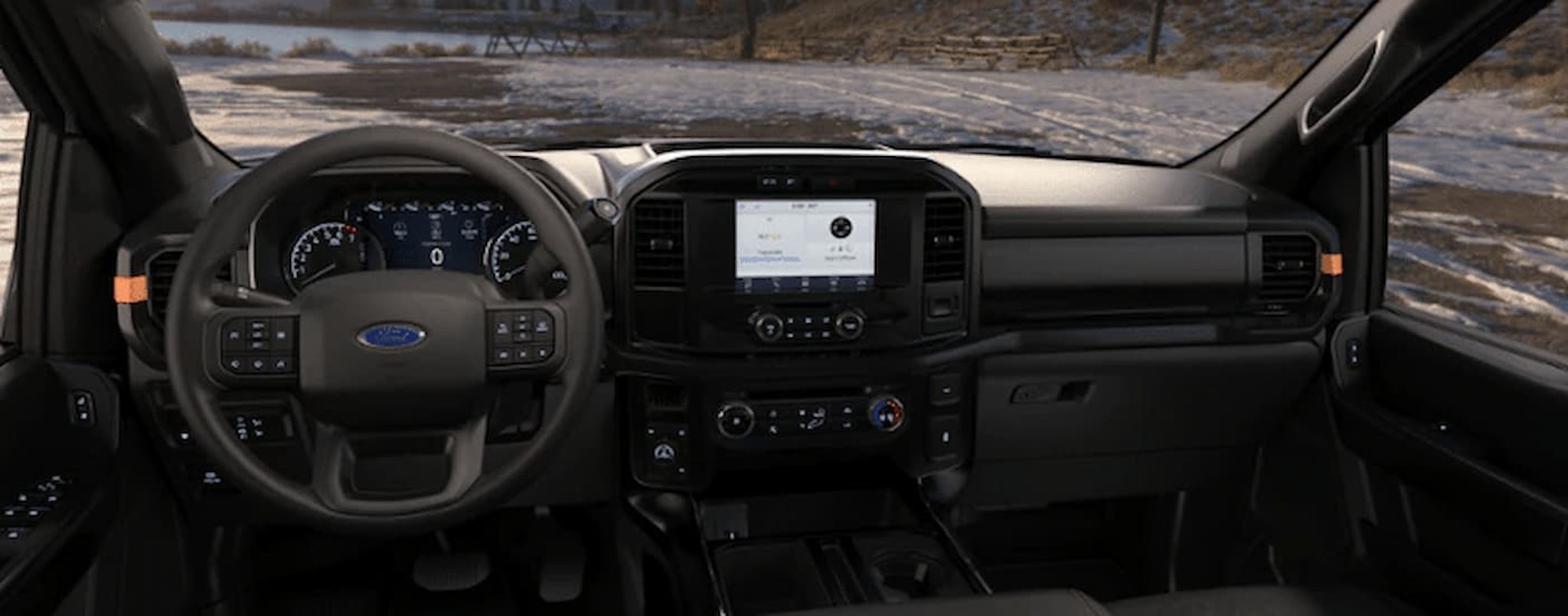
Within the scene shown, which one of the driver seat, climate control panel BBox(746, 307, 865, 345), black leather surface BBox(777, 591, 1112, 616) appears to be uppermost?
climate control panel BBox(746, 307, 865, 345)

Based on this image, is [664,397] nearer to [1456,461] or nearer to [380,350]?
[380,350]

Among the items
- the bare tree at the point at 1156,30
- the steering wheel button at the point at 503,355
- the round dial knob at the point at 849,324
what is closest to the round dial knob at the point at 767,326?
the round dial knob at the point at 849,324

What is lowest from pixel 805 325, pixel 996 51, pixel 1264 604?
pixel 1264 604

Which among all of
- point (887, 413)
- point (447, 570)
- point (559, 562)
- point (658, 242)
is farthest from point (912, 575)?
point (447, 570)

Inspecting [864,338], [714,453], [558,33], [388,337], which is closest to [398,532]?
[388,337]

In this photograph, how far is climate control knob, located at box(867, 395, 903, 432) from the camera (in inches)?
97.6

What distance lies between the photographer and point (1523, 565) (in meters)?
2.11

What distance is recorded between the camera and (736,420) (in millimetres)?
2424

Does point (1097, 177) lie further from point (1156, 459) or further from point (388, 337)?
point (388, 337)

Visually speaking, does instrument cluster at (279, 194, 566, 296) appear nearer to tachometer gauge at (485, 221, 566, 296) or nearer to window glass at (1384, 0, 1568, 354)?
tachometer gauge at (485, 221, 566, 296)

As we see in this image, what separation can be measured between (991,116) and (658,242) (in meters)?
9.79

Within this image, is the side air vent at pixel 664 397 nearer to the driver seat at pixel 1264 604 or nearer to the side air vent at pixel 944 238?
the side air vent at pixel 944 238

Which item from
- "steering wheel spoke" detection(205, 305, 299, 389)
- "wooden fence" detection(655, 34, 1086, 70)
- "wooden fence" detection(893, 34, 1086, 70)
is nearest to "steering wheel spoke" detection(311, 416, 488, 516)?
"steering wheel spoke" detection(205, 305, 299, 389)

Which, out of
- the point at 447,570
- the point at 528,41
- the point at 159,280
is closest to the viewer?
the point at 159,280
